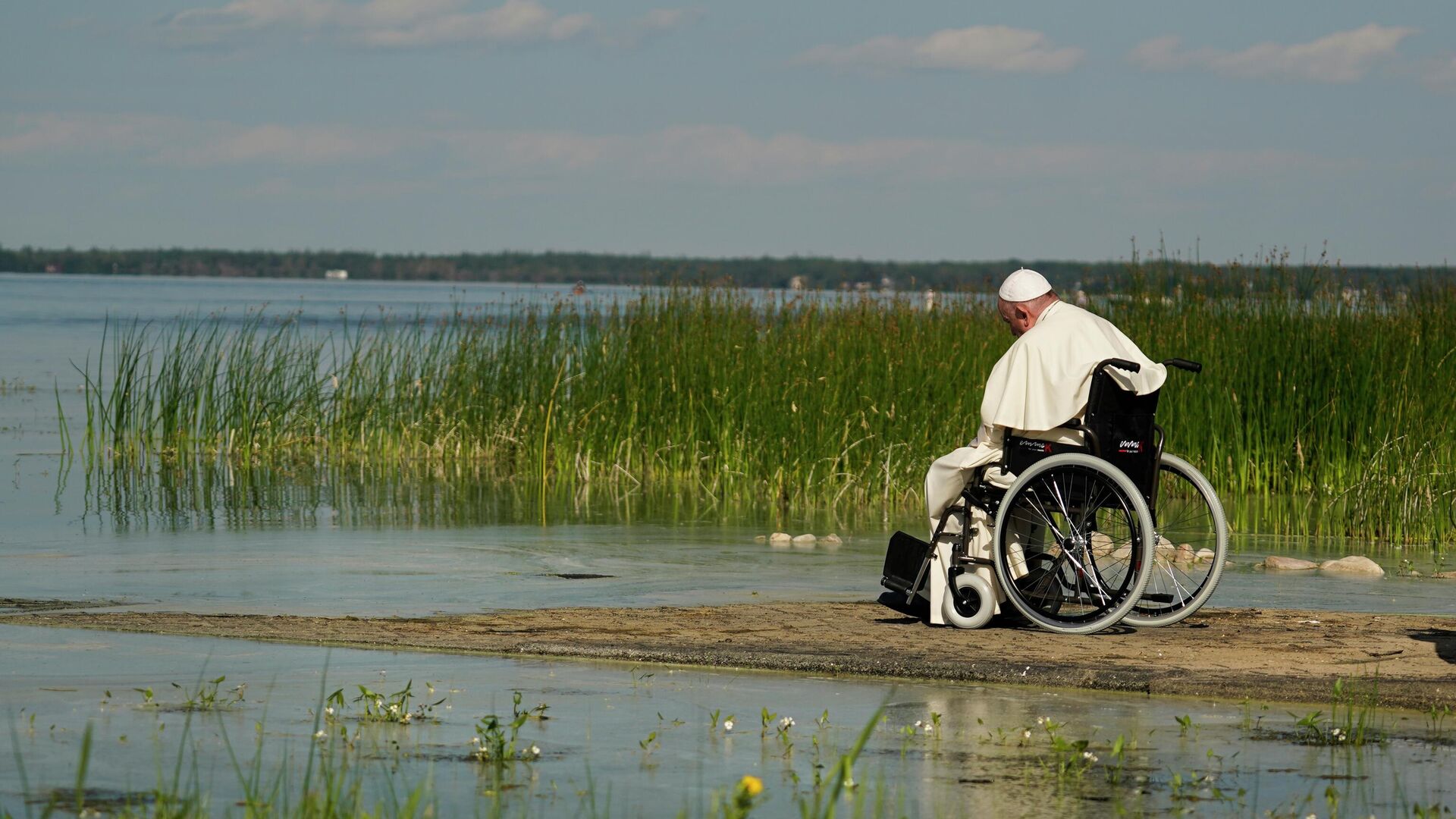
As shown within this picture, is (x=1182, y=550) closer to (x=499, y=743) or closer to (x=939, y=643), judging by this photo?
(x=939, y=643)

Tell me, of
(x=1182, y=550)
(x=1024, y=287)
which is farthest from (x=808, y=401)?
(x=1024, y=287)

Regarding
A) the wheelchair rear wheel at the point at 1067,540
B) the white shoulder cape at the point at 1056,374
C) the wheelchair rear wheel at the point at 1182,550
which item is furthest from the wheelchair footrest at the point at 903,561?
the wheelchair rear wheel at the point at 1182,550

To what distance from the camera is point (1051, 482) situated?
761cm

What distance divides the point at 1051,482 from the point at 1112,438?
0.31 meters

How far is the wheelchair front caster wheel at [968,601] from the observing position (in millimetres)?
7781

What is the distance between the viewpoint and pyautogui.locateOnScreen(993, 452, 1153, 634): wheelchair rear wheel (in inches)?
290

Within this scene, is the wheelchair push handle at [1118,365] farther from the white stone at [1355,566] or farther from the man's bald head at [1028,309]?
the white stone at [1355,566]

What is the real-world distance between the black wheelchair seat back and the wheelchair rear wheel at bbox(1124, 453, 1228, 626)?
0.44 feet

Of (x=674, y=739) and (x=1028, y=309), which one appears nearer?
(x=674, y=739)

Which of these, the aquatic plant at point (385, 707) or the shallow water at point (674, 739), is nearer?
the shallow water at point (674, 739)

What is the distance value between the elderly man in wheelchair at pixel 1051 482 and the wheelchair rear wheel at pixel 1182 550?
14mm

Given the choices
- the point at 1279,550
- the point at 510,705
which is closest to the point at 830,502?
the point at 1279,550

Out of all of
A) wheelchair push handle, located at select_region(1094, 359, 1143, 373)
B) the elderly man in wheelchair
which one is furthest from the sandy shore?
wheelchair push handle, located at select_region(1094, 359, 1143, 373)

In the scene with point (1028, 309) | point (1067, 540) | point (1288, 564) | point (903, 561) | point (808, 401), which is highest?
point (1028, 309)
